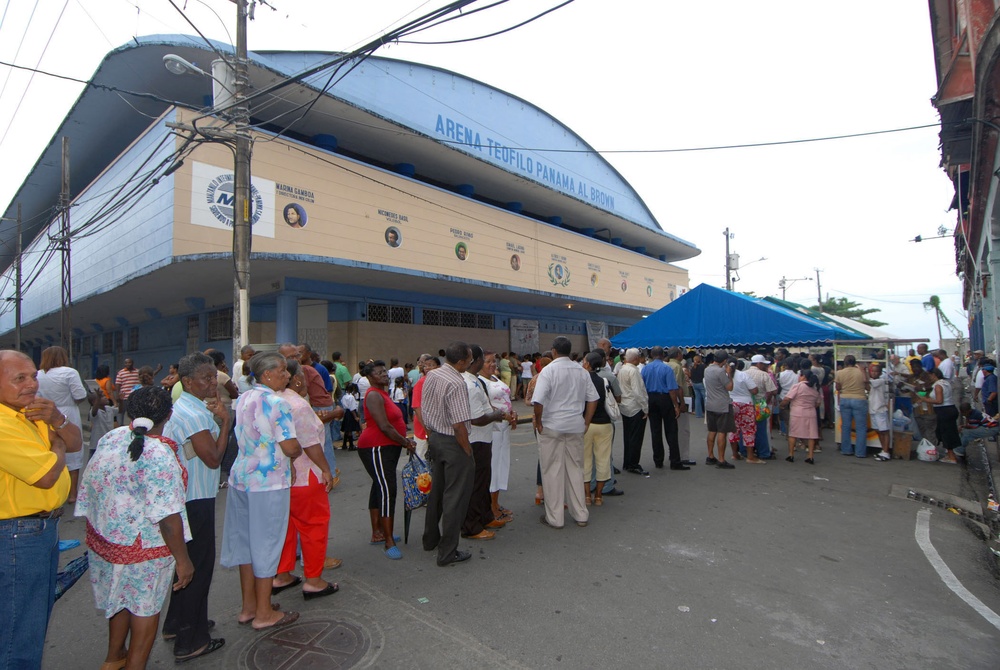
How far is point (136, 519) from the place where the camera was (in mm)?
2521

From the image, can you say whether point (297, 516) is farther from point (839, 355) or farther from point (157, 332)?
point (157, 332)

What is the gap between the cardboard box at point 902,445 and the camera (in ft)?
28.5

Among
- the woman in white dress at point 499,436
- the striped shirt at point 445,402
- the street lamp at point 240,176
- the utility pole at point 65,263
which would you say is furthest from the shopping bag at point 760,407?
the utility pole at point 65,263

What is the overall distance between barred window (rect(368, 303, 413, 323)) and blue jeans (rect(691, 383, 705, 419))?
9.10 metres

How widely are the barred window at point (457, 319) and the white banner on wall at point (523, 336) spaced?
1.21 meters

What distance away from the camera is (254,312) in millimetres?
15414

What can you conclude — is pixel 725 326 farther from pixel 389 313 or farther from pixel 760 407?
pixel 389 313

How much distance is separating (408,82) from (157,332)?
43.8 feet

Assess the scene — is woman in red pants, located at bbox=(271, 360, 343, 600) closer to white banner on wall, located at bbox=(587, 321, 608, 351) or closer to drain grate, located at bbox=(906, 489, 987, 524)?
drain grate, located at bbox=(906, 489, 987, 524)

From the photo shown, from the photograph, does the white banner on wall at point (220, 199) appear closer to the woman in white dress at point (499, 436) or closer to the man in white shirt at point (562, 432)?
the woman in white dress at point (499, 436)

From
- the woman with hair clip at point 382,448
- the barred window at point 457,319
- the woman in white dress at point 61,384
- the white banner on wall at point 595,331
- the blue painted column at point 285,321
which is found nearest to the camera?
the woman with hair clip at point 382,448

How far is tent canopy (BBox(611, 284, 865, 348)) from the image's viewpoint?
9992 millimetres

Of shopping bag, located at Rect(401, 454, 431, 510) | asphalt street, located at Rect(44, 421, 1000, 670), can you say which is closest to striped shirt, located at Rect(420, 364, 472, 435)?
shopping bag, located at Rect(401, 454, 431, 510)

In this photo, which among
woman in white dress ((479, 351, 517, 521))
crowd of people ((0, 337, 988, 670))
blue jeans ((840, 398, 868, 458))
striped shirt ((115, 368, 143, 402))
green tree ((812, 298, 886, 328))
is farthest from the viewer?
green tree ((812, 298, 886, 328))
